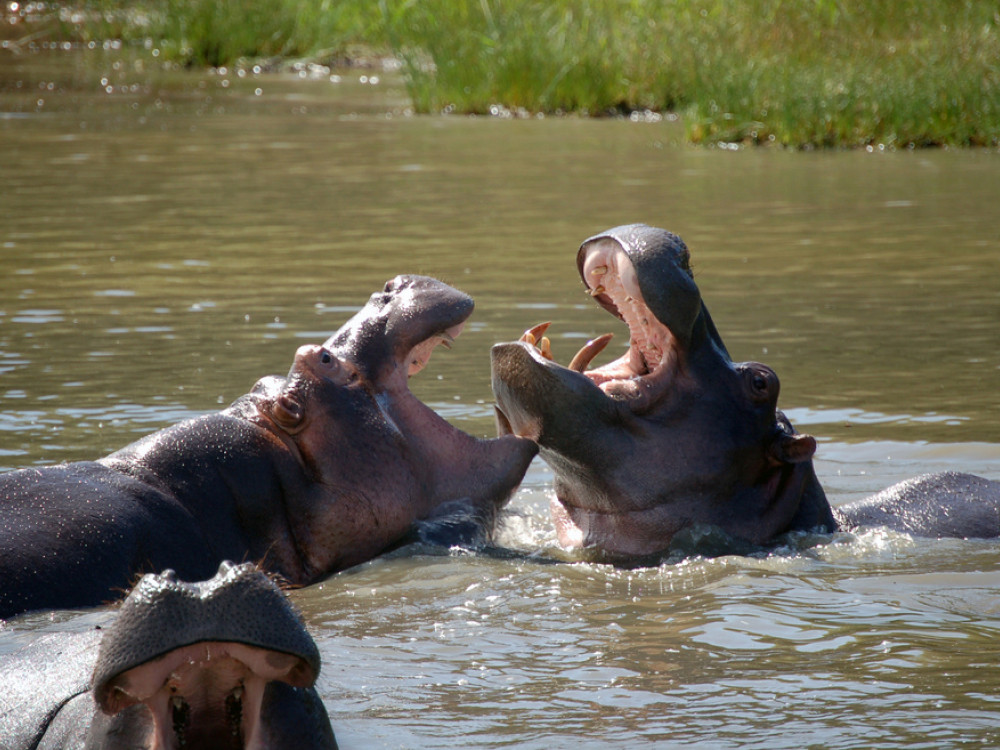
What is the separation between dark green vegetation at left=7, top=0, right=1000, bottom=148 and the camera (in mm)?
14273

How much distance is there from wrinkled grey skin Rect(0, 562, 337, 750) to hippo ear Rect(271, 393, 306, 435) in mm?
1518

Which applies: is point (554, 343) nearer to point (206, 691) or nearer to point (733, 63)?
point (206, 691)

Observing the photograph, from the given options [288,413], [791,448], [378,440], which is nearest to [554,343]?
[791,448]

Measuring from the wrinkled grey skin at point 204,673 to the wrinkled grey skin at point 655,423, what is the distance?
71.0 inches

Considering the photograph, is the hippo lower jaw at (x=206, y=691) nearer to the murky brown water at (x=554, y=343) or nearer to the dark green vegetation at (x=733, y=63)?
the murky brown water at (x=554, y=343)

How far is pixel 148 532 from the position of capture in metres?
3.54

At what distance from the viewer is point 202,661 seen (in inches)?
83.5

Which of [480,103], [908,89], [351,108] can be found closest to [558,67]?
[480,103]

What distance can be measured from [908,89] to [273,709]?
13.0 m

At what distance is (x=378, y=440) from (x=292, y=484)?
10.1 inches

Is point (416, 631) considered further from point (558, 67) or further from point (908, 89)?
point (558, 67)

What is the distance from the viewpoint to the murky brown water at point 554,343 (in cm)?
302

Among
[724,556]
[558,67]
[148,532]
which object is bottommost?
[724,556]

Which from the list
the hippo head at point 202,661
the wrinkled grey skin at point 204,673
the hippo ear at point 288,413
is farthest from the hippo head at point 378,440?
the hippo head at point 202,661
